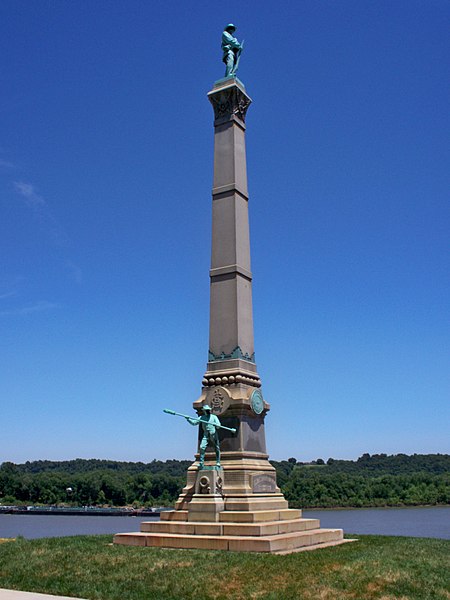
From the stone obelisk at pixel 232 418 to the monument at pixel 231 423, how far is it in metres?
0.03

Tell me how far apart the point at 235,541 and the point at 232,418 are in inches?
172

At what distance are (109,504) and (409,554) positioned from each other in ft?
285

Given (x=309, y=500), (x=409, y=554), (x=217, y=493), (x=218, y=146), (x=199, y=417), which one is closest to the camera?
(x=409, y=554)

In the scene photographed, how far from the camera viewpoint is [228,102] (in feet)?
69.8

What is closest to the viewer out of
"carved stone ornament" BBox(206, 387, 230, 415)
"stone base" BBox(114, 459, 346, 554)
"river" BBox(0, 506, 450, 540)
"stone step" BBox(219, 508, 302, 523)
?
"stone base" BBox(114, 459, 346, 554)

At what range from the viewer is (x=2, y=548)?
15.0 metres

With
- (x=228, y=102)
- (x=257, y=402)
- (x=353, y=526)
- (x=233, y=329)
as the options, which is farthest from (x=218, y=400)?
(x=353, y=526)

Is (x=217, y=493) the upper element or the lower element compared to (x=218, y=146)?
lower

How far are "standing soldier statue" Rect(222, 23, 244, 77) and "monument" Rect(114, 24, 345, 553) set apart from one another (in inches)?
2.3

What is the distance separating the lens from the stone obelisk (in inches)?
599

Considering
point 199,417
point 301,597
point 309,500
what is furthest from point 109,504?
point 301,597

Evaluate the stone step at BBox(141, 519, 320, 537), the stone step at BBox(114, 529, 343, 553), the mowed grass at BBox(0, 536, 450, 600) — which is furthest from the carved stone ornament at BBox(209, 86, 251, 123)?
the mowed grass at BBox(0, 536, 450, 600)

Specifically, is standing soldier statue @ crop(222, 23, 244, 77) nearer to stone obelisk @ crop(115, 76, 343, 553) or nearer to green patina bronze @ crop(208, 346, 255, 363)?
stone obelisk @ crop(115, 76, 343, 553)

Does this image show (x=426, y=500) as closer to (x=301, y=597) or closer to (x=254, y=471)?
(x=254, y=471)
